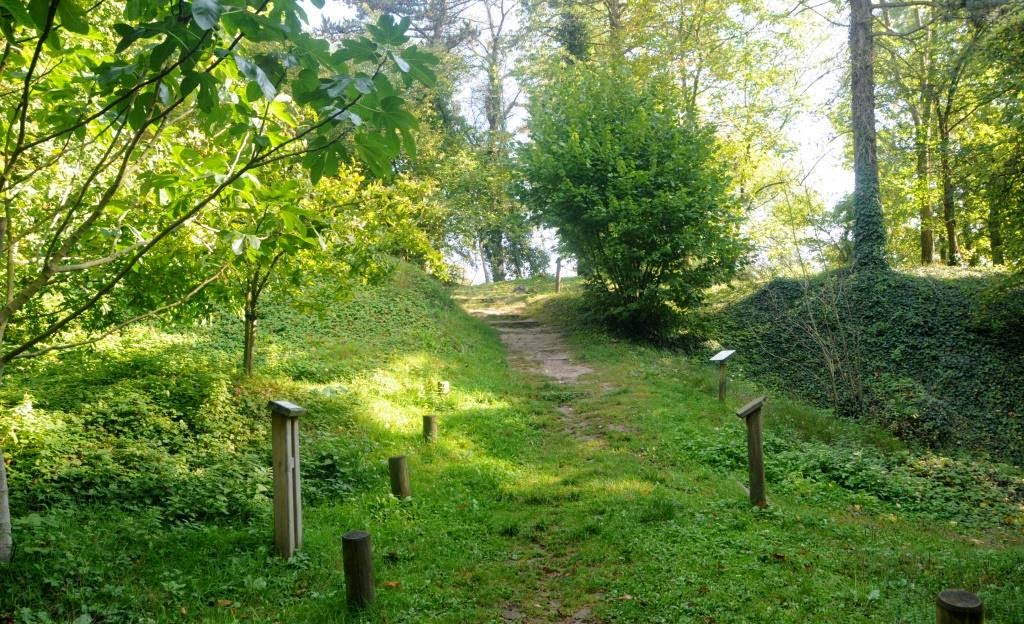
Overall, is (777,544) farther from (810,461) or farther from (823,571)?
(810,461)

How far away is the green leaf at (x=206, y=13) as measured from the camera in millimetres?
1936

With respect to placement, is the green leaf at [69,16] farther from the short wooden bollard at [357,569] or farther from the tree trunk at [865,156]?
the tree trunk at [865,156]

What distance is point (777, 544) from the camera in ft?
19.2

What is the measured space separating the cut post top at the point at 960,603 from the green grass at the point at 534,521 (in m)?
1.60

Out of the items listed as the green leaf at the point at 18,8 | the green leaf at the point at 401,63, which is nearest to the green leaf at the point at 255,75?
the green leaf at the point at 401,63

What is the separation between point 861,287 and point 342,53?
1833 centimetres

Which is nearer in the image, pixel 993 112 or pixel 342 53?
pixel 342 53

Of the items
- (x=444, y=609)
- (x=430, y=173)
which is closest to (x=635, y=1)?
(x=430, y=173)

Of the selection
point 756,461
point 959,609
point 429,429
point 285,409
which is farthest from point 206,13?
point 429,429

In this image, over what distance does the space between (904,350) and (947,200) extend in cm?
676

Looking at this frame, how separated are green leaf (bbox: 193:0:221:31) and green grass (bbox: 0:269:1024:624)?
3812 millimetres

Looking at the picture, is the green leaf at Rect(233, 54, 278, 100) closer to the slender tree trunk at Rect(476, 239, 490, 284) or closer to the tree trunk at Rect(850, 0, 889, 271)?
the tree trunk at Rect(850, 0, 889, 271)

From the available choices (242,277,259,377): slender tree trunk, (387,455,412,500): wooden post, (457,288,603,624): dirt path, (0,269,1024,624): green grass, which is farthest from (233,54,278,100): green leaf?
(242,277,259,377): slender tree trunk

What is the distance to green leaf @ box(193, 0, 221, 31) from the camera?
1936 mm
